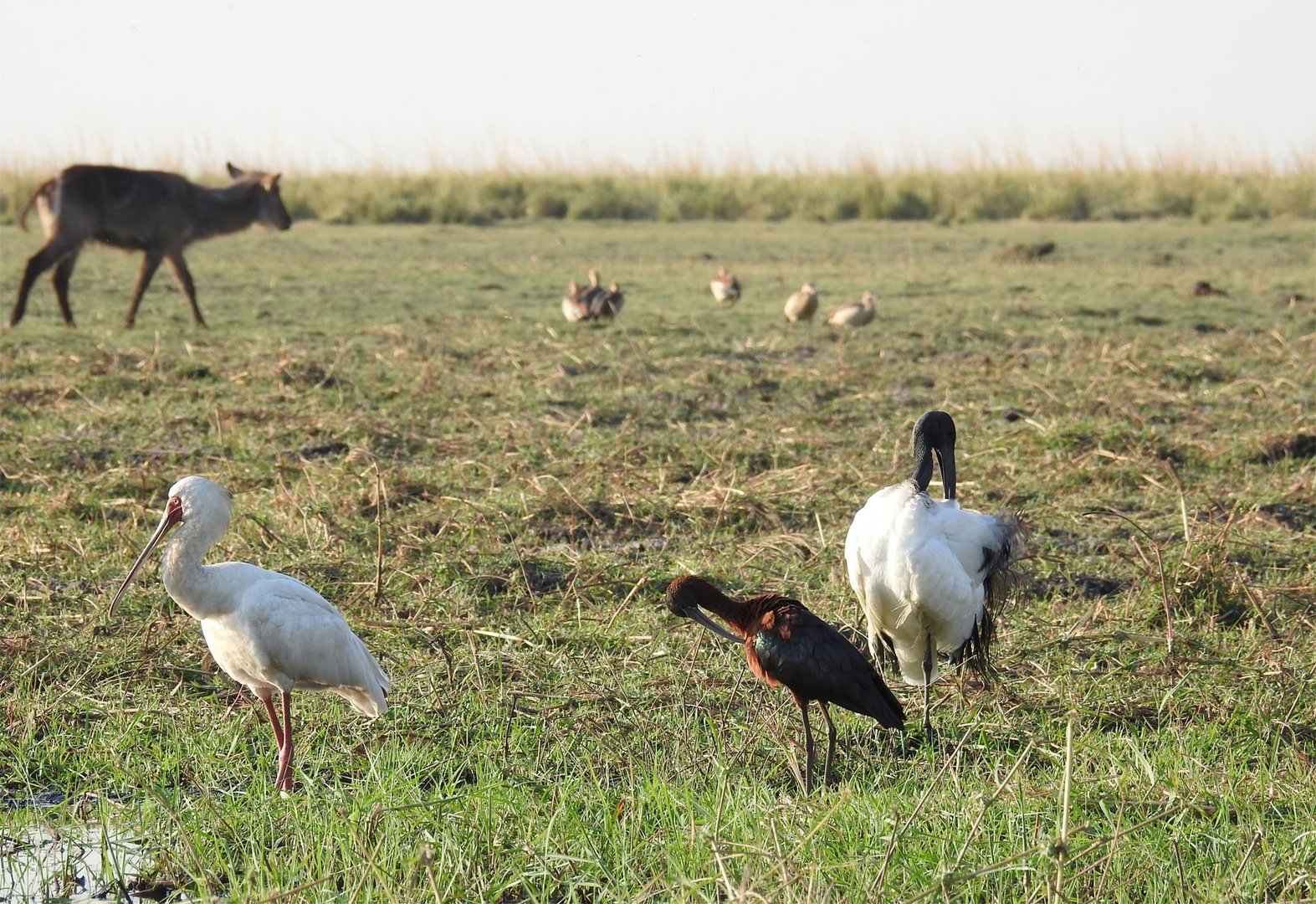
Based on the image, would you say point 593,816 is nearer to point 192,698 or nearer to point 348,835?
point 348,835

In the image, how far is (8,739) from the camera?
3922mm

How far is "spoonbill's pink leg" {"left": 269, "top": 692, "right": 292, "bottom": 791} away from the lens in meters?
3.64

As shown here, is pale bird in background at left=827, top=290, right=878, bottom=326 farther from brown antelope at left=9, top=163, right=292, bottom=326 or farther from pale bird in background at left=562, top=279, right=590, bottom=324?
brown antelope at left=9, top=163, right=292, bottom=326

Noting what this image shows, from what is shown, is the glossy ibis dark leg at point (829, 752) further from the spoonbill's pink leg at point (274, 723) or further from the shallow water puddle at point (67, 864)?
the shallow water puddle at point (67, 864)

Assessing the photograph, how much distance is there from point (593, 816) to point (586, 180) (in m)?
21.0

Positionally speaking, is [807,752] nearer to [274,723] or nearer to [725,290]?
[274,723]

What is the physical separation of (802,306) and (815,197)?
1161 centimetres

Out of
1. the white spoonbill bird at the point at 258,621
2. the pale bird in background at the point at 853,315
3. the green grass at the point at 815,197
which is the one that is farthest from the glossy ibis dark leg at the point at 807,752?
the green grass at the point at 815,197

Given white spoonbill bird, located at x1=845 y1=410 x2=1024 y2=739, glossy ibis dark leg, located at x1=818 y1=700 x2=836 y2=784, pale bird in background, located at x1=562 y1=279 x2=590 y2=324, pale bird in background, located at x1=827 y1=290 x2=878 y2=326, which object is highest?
pale bird in background, located at x1=562 y1=279 x2=590 y2=324

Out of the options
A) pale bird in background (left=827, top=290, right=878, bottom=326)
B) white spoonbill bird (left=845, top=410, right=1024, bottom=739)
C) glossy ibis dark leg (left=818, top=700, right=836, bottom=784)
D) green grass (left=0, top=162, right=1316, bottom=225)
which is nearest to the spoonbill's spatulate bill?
glossy ibis dark leg (left=818, top=700, right=836, bottom=784)

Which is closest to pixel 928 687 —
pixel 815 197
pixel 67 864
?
pixel 67 864

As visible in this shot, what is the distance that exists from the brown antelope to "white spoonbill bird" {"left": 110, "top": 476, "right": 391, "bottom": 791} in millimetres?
7651

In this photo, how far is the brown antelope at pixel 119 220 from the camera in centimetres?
1137

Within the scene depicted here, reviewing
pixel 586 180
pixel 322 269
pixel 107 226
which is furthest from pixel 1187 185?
pixel 107 226
